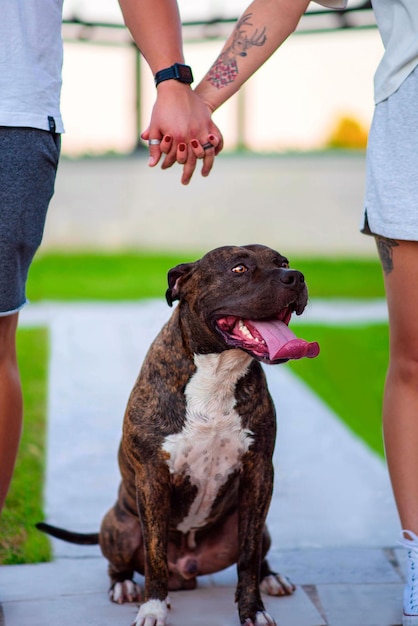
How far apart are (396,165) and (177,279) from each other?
0.72 metres

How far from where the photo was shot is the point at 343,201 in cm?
1516

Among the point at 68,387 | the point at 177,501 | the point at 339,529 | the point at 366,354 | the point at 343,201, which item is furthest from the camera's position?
the point at 343,201

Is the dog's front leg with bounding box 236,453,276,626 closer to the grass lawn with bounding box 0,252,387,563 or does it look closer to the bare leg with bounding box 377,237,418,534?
the bare leg with bounding box 377,237,418,534

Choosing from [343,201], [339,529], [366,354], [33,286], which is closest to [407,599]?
[339,529]

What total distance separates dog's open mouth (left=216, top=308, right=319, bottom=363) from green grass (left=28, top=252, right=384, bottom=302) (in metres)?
7.66

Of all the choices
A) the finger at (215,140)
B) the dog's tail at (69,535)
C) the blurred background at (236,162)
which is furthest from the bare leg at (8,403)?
the blurred background at (236,162)

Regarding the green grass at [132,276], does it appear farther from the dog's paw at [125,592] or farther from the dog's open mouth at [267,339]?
the dog's open mouth at [267,339]

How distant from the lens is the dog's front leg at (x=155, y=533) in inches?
107

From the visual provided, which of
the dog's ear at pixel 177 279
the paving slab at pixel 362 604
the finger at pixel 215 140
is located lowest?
the paving slab at pixel 362 604

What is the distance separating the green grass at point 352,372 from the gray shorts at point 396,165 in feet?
7.95

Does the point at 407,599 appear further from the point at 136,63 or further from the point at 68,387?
the point at 136,63

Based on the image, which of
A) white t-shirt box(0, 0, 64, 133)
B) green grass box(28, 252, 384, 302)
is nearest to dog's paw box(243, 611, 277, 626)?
white t-shirt box(0, 0, 64, 133)

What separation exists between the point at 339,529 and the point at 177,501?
3.69ft

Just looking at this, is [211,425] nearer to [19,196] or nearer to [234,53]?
[19,196]
